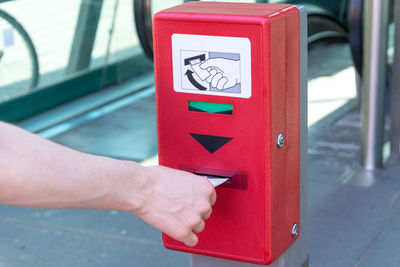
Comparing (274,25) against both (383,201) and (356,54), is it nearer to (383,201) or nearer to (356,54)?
(383,201)

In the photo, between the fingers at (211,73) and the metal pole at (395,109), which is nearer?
the fingers at (211,73)

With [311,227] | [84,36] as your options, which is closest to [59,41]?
[84,36]

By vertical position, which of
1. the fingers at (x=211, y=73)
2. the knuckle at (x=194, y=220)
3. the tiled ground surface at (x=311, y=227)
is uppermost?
the fingers at (x=211, y=73)

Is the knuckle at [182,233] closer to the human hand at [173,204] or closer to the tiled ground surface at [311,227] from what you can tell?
the human hand at [173,204]

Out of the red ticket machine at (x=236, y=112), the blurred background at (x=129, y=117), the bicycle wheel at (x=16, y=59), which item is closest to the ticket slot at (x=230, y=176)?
the red ticket machine at (x=236, y=112)

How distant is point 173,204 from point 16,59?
3639mm

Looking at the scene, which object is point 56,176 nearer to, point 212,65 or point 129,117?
point 212,65

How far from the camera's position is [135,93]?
5.76m

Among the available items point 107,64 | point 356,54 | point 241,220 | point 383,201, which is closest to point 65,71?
point 107,64

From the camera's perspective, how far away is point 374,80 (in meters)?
3.67

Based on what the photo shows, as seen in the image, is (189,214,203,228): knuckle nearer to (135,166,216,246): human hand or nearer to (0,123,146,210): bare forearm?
A: (135,166,216,246): human hand

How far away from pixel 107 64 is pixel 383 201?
10.3ft

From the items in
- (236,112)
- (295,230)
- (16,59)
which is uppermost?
(236,112)

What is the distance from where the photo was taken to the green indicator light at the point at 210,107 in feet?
5.20
